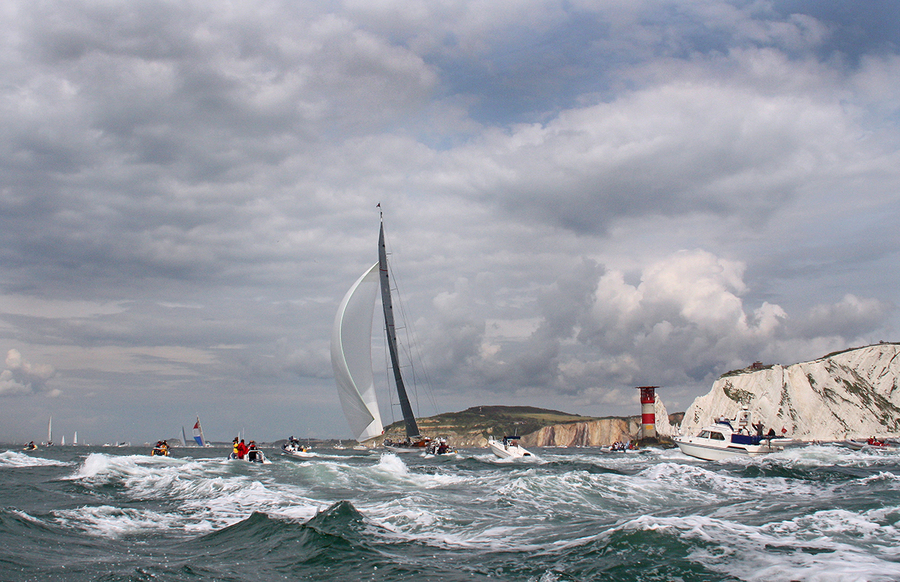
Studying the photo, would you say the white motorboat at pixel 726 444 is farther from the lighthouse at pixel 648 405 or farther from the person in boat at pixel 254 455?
the lighthouse at pixel 648 405

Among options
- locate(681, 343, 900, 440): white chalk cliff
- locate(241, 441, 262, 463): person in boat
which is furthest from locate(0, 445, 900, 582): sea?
locate(681, 343, 900, 440): white chalk cliff

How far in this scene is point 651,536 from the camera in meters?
11.1

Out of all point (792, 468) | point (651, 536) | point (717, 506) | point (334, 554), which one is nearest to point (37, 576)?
point (334, 554)

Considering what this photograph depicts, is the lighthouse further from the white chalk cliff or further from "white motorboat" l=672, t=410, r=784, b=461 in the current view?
"white motorboat" l=672, t=410, r=784, b=461

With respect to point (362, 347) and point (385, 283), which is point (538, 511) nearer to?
point (362, 347)

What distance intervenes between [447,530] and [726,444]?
36055 millimetres

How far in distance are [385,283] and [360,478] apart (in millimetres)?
34584

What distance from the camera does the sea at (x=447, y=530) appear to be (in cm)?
983

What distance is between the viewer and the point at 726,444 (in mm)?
43875

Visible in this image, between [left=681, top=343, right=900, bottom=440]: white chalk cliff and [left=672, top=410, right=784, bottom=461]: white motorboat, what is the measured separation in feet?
183

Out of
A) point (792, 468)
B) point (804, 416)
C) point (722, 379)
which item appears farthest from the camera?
point (722, 379)

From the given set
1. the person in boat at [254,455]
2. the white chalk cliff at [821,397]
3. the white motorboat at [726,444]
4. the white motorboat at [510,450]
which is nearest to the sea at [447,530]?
the person in boat at [254,455]

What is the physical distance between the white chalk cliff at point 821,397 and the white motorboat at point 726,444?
5564 cm

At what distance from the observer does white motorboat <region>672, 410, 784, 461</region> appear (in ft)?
142
